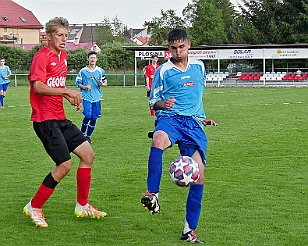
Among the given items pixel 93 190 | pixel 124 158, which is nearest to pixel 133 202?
pixel 93 190

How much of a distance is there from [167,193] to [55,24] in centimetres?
274

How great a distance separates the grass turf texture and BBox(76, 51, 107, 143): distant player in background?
0.44 m

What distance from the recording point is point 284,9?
62594 millimetres

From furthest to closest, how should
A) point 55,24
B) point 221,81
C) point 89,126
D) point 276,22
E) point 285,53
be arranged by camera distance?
point 276,22 → point 221,81 → point 285,53 → point 89,126 → point 55,24

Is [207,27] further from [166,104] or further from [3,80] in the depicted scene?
[166,104]

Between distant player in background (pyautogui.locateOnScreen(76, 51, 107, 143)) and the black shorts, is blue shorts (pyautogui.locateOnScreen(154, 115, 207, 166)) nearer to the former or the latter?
the black shorts

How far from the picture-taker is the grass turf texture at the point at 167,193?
20.1 ft

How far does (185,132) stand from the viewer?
6.04 m

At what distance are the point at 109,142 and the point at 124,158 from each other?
2430mm

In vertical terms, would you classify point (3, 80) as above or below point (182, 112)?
above

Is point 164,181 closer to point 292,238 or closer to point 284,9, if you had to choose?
point 292,238

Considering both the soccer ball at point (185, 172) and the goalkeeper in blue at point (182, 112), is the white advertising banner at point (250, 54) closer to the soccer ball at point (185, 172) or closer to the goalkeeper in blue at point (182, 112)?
the goalkeeper in blue at point (182, 112)

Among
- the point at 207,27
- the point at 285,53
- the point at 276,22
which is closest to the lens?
the point at 285,53

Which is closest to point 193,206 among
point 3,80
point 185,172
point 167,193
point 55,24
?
point 185,172
